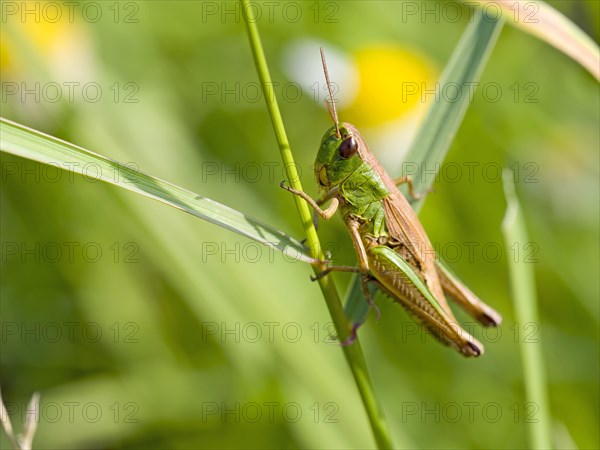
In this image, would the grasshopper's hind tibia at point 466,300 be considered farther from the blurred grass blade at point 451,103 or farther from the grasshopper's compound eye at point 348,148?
the grasshopper's compound eye at point 348,148

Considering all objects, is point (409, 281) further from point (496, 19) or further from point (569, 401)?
point (569, 401)

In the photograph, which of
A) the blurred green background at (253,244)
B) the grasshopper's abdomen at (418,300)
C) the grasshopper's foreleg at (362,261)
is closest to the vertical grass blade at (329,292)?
the grasshopper's foreleg at (362,261)

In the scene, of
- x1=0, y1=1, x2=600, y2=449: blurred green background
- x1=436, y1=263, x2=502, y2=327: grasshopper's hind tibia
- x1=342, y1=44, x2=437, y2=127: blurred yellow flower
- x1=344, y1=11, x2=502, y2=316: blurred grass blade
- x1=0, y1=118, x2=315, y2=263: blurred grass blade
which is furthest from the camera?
x1=342, y1=44, x2=437, y2=127: blurred yellow flower

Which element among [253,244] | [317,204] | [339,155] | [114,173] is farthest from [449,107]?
[253,244]

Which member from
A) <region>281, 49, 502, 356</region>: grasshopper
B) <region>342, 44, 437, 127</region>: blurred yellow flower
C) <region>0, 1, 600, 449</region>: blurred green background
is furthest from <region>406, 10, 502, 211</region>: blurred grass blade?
<region>342, 44, 437, 127</region>: blurred yellow flower

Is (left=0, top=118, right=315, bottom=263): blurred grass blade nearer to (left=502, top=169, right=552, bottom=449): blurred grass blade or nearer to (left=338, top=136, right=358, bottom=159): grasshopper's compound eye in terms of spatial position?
(left=338, top=136, right=358, bottom=159): grasshopper's compound eye

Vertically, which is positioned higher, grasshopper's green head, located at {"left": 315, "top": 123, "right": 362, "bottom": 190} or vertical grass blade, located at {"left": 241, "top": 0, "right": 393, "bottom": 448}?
grasshopper's green head, located at {"left": 315, "top": 123, "right": 362, "bottom": 190}

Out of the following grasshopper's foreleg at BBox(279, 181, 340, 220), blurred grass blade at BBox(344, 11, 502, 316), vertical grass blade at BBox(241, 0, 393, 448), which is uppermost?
blurred grass blade at BBox(344, 11, 502, 316)
